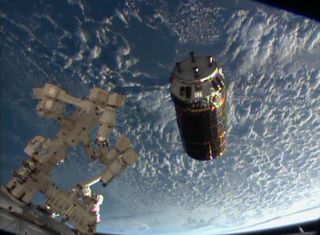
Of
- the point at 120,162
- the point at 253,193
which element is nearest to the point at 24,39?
the point at 120,162

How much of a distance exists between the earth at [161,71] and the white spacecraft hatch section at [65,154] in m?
2.71

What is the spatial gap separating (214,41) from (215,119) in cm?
341

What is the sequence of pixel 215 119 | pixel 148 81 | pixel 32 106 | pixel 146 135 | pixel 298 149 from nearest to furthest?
pixel 215 119 → pixel 148 81 → pixel 32 106 → pixel 146 135 → pixel 298 149

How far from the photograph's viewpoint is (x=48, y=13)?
8055 millimetres

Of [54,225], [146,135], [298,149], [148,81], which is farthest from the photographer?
[298,149]

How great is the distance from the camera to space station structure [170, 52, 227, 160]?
591 centimetres

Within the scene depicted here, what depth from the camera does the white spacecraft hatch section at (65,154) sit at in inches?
242

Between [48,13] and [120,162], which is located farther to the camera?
[48,13]

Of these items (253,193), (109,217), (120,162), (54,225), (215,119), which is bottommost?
(54,225)

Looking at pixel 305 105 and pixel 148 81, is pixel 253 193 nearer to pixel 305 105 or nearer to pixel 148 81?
pixel 305 105

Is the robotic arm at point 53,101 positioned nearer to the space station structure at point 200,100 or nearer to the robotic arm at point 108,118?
the robotic arm at point 108,118

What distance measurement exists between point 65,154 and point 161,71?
432 cm

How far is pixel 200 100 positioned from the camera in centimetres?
583

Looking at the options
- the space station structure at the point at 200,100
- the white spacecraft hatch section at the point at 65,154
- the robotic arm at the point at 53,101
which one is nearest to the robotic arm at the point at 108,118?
the white spacecraft hatch section at the point at 65,154
